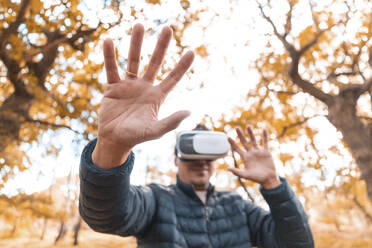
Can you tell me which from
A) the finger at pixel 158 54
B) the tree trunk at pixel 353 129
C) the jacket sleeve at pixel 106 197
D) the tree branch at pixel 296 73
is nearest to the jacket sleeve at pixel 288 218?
the jacket sleeve at pixel 106 197

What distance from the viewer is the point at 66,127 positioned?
4.08m

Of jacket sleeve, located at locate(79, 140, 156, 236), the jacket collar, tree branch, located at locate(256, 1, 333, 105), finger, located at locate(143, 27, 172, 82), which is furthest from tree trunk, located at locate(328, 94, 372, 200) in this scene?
finger, located at locate(143, 27, 172, 82)

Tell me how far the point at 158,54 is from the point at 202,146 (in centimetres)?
87

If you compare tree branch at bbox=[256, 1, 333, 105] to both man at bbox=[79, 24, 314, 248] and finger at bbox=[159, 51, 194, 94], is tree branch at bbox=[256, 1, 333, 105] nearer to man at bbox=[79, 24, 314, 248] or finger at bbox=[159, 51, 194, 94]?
man at bbox=[79, 24, 314, 248]

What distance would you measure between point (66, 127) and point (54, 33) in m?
1.56

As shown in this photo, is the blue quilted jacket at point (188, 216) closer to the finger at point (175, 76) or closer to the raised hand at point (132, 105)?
the raised hand at point (132, 105)

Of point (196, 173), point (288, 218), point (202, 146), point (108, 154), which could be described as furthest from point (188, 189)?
point (108, 154)

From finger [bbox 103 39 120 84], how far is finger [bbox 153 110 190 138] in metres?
0.35

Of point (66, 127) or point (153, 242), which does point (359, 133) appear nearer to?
point (153, 242)

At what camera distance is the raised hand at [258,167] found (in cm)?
201

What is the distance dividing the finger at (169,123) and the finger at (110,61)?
355 millimetres

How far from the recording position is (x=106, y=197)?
1.31m

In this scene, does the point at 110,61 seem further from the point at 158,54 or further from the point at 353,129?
the point at 353,129

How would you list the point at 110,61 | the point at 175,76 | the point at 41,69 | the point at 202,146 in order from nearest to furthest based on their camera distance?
the point at 110,61 < the point at 175,76 < the point at 202,146 < the point at 41,69
